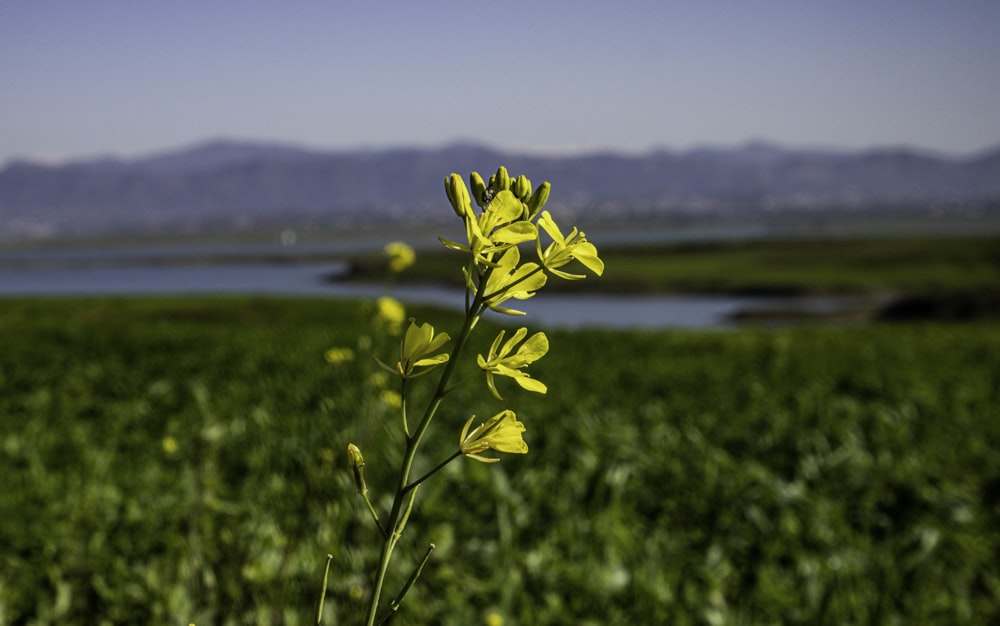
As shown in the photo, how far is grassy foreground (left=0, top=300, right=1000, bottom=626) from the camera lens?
248 cm

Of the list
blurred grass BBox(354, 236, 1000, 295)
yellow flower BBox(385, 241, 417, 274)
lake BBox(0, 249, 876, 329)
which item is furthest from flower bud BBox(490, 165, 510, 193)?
blurred grass BBox(354, 236, 1000, 295)

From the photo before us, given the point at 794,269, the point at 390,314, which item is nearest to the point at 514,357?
the point at 390,314

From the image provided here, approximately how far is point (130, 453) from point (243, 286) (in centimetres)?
6534

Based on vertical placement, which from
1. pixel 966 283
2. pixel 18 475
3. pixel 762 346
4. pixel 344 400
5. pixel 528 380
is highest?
pixel 528 380

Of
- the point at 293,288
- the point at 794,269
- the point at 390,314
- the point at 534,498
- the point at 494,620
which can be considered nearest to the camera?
the point at 390,314

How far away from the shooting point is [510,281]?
24.4 inches

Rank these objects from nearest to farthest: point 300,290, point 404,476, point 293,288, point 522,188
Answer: point 404,476 → point 522,188 → point 300,290 → point 293,288

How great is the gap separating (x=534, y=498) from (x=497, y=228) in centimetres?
303

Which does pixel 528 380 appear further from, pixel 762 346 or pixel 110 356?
pixel 762 346

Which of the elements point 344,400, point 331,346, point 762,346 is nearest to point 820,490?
point 344,400

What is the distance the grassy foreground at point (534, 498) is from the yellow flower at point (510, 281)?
0.70 m

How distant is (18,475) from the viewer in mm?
3814

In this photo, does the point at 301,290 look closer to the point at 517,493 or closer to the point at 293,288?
the point at 293,288

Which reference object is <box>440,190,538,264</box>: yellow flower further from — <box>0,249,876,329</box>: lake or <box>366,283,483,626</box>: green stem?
<box>0,249,876,329</box>: lake
